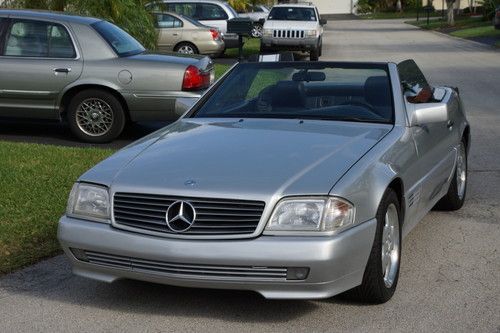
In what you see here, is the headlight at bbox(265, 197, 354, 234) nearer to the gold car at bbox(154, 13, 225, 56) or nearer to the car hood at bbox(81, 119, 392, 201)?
the car hood at bbox(81, 119, 392, 201)

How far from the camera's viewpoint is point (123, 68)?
12.0 meters

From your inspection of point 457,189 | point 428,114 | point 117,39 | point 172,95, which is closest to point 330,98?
point 428,114

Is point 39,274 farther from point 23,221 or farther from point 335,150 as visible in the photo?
point 335,150

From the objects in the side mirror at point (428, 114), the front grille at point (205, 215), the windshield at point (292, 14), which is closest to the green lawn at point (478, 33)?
the windshield at point (292, 14)

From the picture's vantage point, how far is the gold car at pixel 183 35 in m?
26.8

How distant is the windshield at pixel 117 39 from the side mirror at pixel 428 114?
605cm

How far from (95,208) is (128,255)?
0.40m

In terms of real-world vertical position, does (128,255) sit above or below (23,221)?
above

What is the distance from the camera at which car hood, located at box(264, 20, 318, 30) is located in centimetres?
2944

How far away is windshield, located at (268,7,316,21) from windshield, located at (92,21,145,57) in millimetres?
18100

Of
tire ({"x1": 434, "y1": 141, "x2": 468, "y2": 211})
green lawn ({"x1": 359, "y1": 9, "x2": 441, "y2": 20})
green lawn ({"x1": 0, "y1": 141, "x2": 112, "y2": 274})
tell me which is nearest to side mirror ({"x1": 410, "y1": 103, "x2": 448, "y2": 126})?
tire ({"x1": 434, "y1": 141, "x2": 468, "y2": 211})

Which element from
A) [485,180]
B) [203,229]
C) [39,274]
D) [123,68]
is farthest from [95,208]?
[123,68]

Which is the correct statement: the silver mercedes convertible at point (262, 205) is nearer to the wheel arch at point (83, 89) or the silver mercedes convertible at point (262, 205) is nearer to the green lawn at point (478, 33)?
the wheel arch at point (83, 89)

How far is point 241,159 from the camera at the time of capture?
5.84 meters
